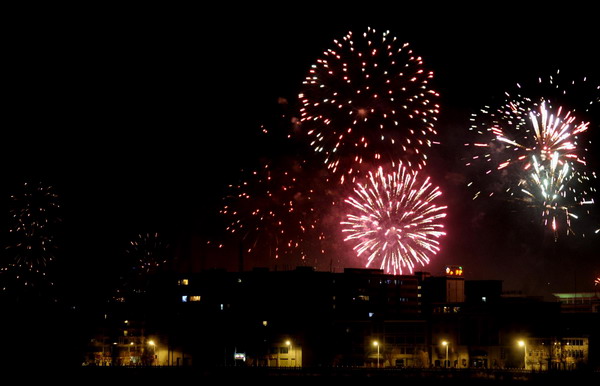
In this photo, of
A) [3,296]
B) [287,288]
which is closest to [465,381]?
[287,288]

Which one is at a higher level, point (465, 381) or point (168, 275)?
point (168, 275)

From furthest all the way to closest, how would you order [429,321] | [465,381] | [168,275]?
[168,275] < [429,321] < [465,381]

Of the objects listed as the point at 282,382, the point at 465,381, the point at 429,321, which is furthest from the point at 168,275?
the point at 465,381

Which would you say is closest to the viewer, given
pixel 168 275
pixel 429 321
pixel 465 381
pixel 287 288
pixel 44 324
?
pixel 465 381

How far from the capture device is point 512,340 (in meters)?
103

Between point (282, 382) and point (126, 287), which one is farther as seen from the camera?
point (126, 287)

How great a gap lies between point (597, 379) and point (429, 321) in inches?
1282

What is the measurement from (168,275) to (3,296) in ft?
88.5

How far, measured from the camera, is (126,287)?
394 ft

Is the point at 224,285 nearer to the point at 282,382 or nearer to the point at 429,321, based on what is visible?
the point at 429,321

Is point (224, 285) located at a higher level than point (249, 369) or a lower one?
higher

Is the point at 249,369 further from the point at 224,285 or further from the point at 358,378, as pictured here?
the point at 224,285

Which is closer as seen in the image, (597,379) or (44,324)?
(597,379)

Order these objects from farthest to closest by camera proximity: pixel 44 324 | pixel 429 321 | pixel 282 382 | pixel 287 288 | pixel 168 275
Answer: pixel 168 275 → pixel 287 288 → pixel 429 321 → pixel 44 324 → pixel 282 382
